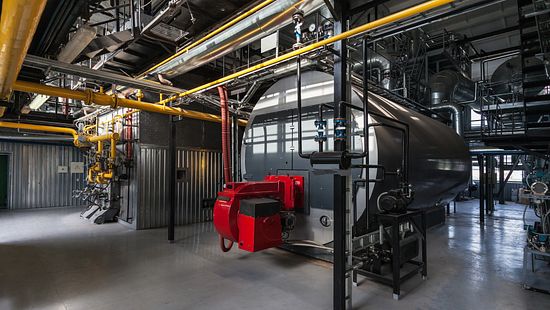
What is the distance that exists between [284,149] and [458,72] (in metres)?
7.18

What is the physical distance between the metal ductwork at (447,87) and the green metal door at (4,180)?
14681 mm

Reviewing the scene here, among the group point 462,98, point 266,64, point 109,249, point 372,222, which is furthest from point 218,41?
point 462,98

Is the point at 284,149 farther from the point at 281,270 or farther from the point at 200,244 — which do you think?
the point at 200,244

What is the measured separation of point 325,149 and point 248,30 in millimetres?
1946

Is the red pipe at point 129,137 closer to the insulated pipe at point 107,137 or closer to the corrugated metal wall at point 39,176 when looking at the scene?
the insulated pipe at point 107,137

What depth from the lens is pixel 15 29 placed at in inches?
95.5

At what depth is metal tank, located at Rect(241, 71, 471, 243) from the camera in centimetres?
382

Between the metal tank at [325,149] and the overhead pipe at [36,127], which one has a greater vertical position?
the overhead pipe at [36,127]

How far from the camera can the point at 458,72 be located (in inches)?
344

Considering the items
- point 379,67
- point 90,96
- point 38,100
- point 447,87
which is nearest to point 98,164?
point 38,100

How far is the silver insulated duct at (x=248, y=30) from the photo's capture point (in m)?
3.08

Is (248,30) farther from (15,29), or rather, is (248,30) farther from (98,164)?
(98,164)

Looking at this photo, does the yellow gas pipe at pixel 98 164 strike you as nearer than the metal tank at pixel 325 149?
No

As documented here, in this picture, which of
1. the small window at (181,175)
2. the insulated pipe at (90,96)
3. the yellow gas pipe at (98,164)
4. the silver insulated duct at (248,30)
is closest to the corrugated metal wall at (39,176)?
the yellow gas pipe at (98,164)
